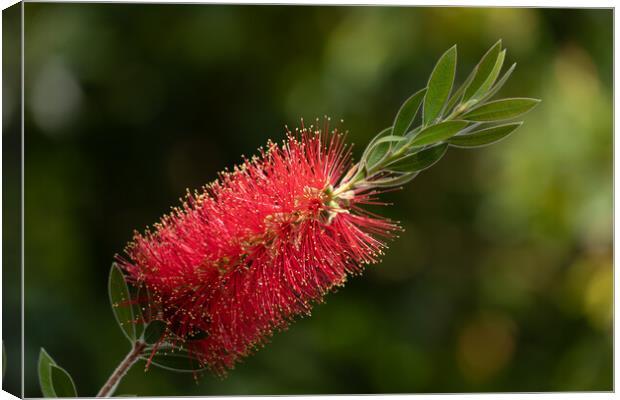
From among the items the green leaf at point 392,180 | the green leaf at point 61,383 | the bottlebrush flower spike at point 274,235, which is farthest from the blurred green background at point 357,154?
the green leaf at point 392,180

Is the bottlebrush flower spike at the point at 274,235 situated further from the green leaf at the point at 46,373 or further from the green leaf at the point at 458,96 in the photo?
the green leaf at the point at 46,373

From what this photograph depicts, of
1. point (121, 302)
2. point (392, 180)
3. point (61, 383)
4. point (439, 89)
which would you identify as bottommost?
point (61, 383)

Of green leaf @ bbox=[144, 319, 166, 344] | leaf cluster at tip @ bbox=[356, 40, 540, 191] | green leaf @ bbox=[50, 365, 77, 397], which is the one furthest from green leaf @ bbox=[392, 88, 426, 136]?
green leaf @ bbox=[50, 365, 77, 397]

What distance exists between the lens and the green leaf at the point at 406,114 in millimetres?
1060

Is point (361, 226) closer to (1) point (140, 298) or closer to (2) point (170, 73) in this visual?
(1) point (140, 298)

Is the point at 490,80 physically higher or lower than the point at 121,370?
higher

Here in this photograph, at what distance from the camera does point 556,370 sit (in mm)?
3639

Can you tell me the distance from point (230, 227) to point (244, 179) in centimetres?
Answer: 7

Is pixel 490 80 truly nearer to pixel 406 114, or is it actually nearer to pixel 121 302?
pixel 406 114

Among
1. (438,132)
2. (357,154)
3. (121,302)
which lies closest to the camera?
(438,132)

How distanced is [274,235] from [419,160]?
20 centimetres

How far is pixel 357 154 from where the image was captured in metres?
3.71

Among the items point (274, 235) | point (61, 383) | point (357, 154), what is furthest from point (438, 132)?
point (357, 154)

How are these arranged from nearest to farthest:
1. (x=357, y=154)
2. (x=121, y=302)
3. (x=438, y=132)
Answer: (x=438, y=132) < (x=121, y=302) < (x=357, y=154)
